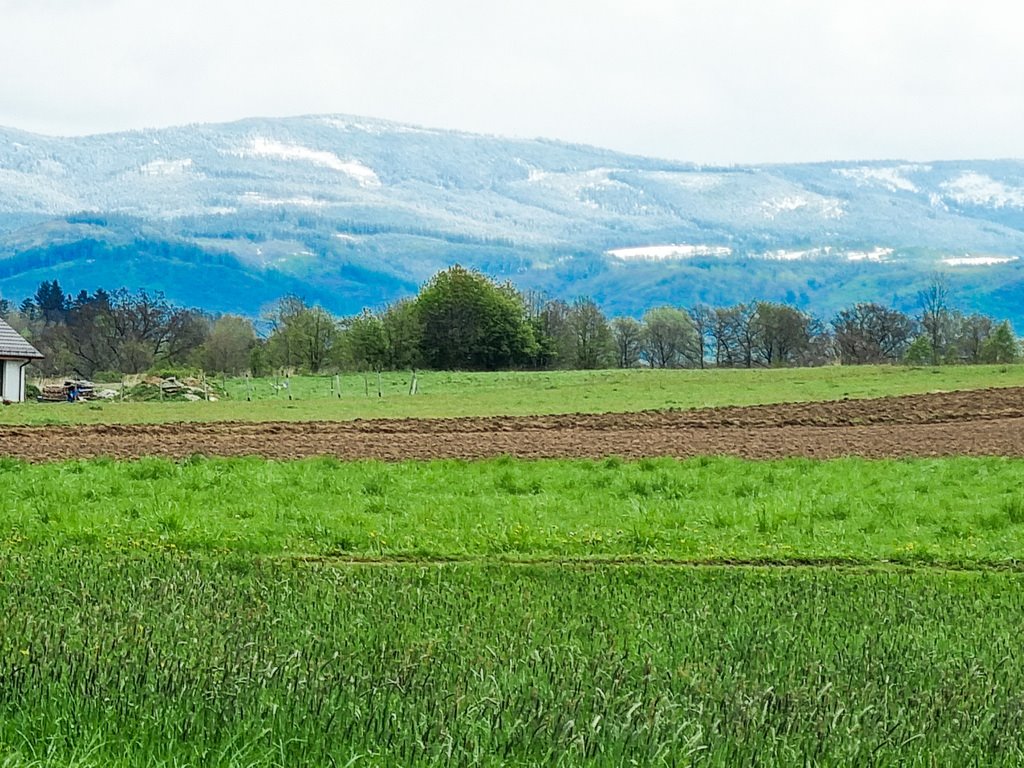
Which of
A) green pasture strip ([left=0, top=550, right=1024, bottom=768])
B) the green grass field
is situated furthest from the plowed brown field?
green pasture strip ([left=0, top=550, right=1024, bottom=768])

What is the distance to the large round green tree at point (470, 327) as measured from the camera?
10838 centimetres

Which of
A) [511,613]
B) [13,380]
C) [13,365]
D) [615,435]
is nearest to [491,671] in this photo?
[511,613]

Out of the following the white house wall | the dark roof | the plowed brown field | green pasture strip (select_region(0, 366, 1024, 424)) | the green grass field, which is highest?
the dark roof

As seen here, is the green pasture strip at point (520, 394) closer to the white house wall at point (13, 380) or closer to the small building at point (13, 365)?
the small building at point (13, 365)

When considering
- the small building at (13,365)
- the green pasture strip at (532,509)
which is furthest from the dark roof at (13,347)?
the green pasture strip at (532,509)

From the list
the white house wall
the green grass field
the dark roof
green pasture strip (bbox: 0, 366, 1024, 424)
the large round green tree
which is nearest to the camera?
the green grass field

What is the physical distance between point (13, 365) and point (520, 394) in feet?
86.1

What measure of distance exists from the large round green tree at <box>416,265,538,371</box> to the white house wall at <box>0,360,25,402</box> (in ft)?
138

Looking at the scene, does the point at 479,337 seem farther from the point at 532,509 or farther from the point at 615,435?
the point at 532,509

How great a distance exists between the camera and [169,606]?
11.5 metres

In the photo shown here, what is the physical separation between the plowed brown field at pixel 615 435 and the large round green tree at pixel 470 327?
63.3 metres

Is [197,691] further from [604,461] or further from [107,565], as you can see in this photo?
[604,461]

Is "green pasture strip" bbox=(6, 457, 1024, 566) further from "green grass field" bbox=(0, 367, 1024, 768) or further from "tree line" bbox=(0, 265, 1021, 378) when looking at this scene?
"tree line" bbox=(0, 265, 1021, 378)

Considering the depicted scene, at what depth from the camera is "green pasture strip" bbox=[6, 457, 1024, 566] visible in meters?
16.7
